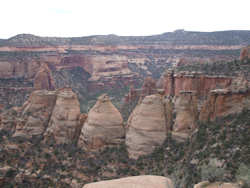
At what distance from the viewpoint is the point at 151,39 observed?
138m

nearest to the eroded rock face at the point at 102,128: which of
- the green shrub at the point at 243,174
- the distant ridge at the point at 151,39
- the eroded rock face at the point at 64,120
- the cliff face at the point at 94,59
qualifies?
the eroded rock face at the point at 64,120

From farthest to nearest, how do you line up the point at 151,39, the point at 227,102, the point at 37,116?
the point at 151,39 → the point at 37,116 → the point at 227,102

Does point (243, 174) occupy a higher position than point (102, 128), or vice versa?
point (243, 174)

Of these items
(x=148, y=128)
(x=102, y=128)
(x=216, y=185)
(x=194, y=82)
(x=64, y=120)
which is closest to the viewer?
(x=216, y=185)

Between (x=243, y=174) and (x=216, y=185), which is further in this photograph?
(x=243, y=174)

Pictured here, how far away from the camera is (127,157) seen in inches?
1073

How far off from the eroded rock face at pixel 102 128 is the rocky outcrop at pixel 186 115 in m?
5.88

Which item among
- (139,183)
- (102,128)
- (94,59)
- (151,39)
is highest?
(151,39)

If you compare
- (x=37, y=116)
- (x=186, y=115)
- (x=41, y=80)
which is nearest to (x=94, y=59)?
(x=41, y=80)

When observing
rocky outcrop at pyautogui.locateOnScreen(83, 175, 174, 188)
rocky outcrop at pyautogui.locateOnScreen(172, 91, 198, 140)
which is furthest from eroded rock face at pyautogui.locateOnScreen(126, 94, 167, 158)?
rocky outcrop at pyautogui.locateOnScreen(83, 175, 174, 188)

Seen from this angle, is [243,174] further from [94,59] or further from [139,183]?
[94,59]

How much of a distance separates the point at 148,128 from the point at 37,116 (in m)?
13.6

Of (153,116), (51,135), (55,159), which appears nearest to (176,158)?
(153,116)

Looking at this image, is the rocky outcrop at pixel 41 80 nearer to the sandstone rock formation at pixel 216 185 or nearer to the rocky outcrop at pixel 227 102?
the rocky outcrop at pixel 227 102
